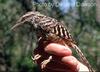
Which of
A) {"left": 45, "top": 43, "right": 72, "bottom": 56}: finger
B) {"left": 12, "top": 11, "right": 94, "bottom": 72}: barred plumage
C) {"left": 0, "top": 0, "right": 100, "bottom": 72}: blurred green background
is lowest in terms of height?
{"left": 0, "top": 0, "right": 100, "bottom": 72}: blurred green background

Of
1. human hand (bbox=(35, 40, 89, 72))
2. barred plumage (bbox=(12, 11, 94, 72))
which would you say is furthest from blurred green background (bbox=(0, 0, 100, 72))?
human hand (bbox=(35, 40, 89, 72))

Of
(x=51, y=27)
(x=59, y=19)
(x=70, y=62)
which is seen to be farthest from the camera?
(x=59, y=19)

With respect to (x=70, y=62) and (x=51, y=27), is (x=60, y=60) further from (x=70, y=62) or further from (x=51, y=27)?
(x=51, y=27)

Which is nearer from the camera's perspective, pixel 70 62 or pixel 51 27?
pixel 70 62

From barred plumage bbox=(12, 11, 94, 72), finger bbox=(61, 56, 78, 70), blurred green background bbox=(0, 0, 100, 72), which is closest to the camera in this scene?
finger bbox=(61, 56, 78, 70)

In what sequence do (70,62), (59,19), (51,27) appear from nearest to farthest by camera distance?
(70,62) → (51,27) → (59,19)

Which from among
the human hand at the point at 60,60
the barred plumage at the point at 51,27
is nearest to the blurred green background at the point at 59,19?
the barred plumage at the point at 51,27

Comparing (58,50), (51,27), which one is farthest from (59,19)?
(58,50)

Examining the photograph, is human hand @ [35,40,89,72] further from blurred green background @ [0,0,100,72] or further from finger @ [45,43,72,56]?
blurred green background @ [0,0,100,72]
